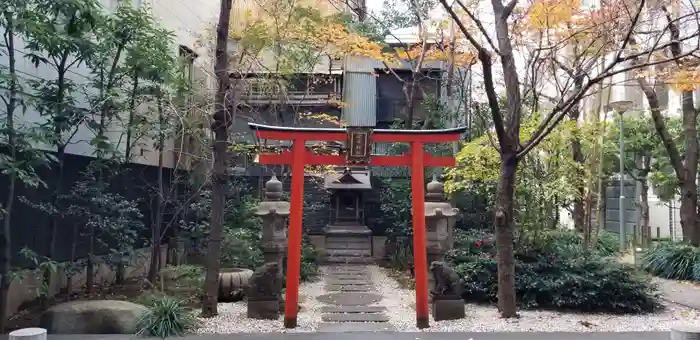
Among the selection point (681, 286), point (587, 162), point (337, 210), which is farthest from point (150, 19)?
point (681, 286)

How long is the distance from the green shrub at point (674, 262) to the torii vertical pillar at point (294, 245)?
11.0 metres

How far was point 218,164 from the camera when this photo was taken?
9.59 meters

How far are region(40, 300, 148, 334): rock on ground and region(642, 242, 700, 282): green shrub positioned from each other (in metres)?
13.5

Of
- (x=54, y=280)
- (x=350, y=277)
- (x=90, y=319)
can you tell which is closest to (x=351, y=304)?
(x=350, y=277)

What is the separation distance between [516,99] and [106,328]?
26.1 feet

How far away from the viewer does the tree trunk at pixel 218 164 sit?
30.8 ft

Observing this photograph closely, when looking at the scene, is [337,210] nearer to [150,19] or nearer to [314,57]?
[314,57]

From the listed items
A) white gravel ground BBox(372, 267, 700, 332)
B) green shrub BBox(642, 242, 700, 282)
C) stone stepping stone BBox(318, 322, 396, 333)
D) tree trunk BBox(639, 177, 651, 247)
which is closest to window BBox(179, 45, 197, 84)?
stone stepping stone BBox(318, 322, 396, 333)

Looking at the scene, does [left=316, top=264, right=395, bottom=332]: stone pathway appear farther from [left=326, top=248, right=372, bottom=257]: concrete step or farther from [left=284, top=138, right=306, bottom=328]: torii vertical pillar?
[left=326, top=248, right=372, bottom=257]: concrete step

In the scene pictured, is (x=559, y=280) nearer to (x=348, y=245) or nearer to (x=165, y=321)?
(x=165, y=321)

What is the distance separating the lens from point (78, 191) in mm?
9672

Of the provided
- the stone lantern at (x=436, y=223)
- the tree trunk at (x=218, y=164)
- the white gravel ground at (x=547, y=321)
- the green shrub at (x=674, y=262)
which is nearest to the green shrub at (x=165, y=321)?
the tree trunk at (x=218, y=164)

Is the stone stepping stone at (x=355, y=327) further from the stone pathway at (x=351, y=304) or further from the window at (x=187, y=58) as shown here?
the window at (x=187, y=58)

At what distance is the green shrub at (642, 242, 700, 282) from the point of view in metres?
14.3
